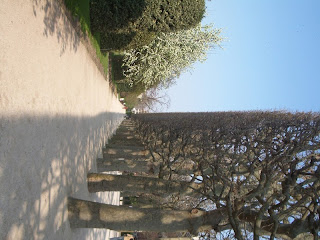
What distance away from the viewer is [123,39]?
15.3 m

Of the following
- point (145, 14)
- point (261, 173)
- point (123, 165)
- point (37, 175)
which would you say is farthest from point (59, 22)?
point (145, 14)

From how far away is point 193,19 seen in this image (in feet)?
51.0

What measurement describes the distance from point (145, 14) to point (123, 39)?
93.2 inches

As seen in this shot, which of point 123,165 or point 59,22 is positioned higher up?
point 59,22

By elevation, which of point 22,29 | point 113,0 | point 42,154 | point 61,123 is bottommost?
point 42,154

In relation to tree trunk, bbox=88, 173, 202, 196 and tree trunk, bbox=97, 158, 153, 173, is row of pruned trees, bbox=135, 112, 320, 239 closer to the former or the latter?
tree trunk, bbox=88, 173, 202, 196

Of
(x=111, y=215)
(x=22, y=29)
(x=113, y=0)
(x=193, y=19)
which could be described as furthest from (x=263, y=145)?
(x=193, y=19)

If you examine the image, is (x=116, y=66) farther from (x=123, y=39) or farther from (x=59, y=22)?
(x=59, y=22)

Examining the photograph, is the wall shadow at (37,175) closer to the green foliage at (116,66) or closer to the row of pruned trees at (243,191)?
the row of pruned trees at (243,191)

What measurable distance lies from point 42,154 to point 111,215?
6.63 feet

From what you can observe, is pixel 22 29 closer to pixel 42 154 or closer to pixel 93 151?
pixel 42 154

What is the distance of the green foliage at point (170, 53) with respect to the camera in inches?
749

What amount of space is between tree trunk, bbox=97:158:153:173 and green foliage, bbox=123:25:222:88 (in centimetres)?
1012

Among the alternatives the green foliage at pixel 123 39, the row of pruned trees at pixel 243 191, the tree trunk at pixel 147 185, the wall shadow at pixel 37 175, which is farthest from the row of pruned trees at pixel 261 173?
the green foliage at pixel 123 39
